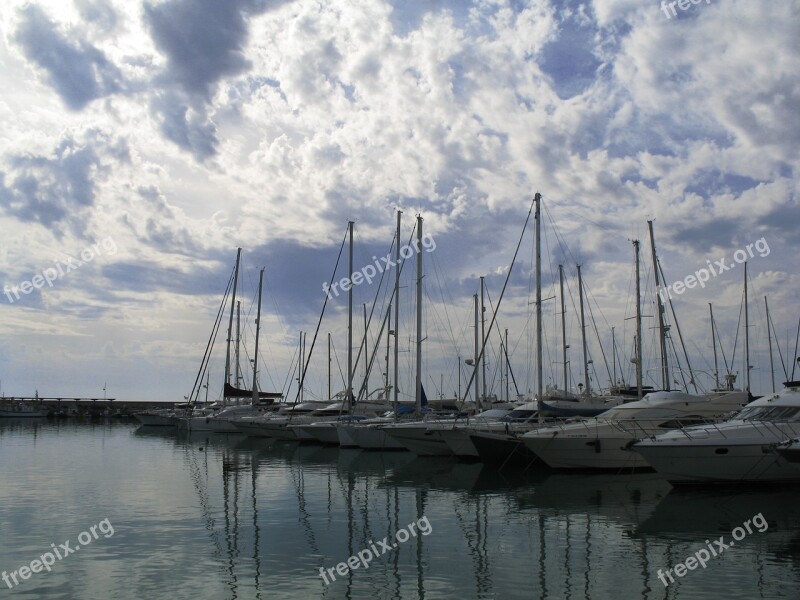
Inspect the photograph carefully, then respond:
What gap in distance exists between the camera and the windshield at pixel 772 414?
82.8ft

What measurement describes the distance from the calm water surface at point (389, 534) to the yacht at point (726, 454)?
629 millimetres

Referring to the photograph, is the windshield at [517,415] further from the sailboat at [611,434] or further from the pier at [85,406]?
the pier at [85,406]

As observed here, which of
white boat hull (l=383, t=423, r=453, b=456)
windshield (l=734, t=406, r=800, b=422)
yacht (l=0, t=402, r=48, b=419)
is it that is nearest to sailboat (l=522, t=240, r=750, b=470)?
windshield (l=734, t=406, r=800, b=422)

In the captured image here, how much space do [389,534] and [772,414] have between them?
15.7 meters

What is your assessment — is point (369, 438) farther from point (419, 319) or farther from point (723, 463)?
point (723, 463)

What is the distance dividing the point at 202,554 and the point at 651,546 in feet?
34.2

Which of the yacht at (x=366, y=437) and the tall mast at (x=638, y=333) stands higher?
the tall mast at (x=638, y=333)

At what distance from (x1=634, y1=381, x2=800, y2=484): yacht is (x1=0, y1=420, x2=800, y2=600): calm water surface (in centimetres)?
63

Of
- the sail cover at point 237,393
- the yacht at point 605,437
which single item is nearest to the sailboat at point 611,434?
the yacht at point 605,437

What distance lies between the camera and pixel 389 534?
18297 mm

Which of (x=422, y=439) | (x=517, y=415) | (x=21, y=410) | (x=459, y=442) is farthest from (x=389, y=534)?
(x=21, y=410)

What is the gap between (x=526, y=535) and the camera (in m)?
18.0

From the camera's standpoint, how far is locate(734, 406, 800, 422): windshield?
994 inches

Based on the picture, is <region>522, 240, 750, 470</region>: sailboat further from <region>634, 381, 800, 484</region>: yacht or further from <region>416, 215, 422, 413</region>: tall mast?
<region>416, 215, 422, 413</region>: tall mast
